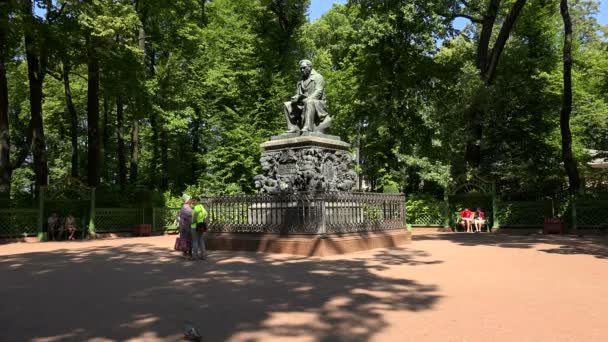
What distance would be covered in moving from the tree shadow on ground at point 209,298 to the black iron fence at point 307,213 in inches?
47.6

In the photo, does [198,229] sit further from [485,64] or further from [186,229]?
[485,64]

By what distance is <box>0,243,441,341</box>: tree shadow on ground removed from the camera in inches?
197

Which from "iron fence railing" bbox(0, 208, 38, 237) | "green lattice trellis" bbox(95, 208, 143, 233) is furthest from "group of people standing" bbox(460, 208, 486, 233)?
"iron fence railing" bbox(0, 208, 38, 237)

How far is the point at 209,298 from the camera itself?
657 cm

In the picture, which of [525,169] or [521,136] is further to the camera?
[521,136]

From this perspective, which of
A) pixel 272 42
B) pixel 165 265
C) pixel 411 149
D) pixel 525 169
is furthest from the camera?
pixel 272 42

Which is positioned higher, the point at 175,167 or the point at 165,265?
the point at 175,167

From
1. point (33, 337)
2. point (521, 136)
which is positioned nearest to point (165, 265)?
point (33, 337)

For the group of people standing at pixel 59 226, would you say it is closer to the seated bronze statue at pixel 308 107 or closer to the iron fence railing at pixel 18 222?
the iron fence railing at pixel 18 222

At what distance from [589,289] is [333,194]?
576cm

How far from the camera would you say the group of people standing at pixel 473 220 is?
21938 millimetres

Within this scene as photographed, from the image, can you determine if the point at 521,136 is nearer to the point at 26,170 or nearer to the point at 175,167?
the point at 175,167

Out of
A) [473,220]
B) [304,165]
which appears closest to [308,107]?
[304,165]

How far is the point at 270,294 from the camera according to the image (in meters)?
6.83
